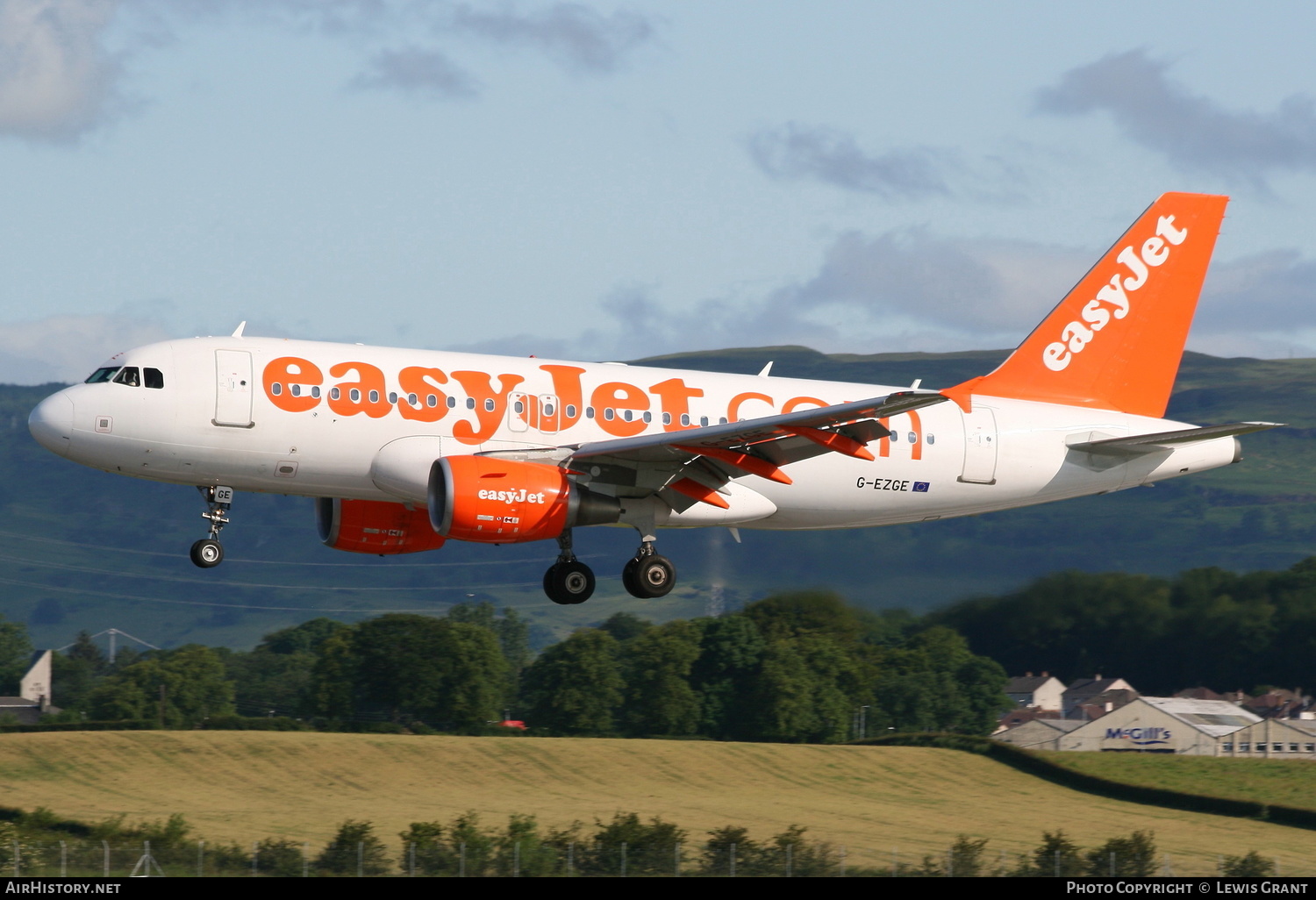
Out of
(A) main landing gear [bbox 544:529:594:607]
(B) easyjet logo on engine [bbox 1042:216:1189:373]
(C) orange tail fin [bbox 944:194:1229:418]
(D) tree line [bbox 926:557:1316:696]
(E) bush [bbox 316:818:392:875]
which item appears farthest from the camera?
(D) tree line [bbox 926:557:1316:696]

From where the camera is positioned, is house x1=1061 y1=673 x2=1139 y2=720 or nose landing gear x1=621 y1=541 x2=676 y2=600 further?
house x1=1061 y1=673 x2=1139 y2=720

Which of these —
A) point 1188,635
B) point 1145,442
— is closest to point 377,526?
point 1145,442

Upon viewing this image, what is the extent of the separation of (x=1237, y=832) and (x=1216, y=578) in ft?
91.1

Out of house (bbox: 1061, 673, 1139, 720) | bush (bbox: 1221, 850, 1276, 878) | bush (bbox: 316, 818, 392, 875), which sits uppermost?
house (bbox: 1061, 673, 1139, 720)

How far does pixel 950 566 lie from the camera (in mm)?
67188

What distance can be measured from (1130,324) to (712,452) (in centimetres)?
1225

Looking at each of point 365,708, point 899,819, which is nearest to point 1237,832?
point 899,819

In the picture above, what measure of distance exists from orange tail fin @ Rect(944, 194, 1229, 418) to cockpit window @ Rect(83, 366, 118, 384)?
18.4 metres

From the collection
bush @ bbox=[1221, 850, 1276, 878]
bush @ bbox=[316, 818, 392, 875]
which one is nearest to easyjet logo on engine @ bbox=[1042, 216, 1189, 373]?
bush @ bbox=[1221, 850, 1276, 878]

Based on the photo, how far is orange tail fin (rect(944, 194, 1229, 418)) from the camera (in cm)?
3594

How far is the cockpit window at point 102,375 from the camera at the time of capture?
98.8ft

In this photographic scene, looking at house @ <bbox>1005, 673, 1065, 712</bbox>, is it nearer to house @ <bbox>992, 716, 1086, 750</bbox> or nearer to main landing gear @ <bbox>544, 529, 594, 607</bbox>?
house @ <bbox>992, 716, 1086, 750</bbox>

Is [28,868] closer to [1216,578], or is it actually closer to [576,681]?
[576,681]

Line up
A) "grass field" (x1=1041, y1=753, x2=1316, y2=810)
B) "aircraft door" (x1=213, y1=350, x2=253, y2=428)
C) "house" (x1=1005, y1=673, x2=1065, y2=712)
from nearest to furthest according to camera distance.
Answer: "aircraft door" (x1=213, y1=350, x2=253, y2=428) < "grass field" (x1=1041, y1=753, x2=1316, y2=810) < "house" (x1=1005, y1=673, x2=1065, y2=712)
